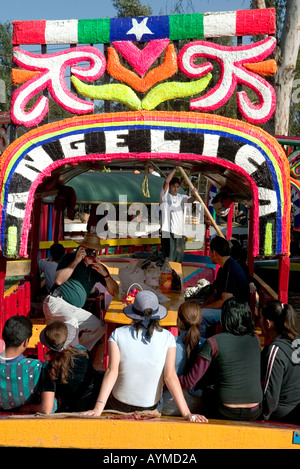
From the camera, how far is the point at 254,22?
521 centimetres

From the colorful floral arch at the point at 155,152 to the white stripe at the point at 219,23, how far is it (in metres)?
0.81

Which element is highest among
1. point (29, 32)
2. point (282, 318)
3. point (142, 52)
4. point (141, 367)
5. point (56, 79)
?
point (29, 32)

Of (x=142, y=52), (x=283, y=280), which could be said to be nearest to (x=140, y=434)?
(x=283, y=280)

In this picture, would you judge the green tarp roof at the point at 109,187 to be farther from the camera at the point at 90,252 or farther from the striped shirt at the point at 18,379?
the striped shirt at the point at 18,379

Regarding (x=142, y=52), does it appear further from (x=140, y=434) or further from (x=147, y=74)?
(x=140, y=434)

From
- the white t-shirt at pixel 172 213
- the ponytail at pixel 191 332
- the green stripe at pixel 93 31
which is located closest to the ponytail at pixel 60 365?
the ponytail at pixel 191 332

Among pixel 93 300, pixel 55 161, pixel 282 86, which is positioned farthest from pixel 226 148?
pixel 282 86

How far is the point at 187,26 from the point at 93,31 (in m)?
0.88

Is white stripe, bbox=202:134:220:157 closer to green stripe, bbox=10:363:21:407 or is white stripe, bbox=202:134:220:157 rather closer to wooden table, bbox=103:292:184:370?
wooden table, bbox=103:292:184:370

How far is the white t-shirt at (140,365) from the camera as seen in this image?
3.91m

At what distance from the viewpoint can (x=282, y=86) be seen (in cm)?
1210

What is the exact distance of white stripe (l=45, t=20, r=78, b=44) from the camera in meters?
5.42
